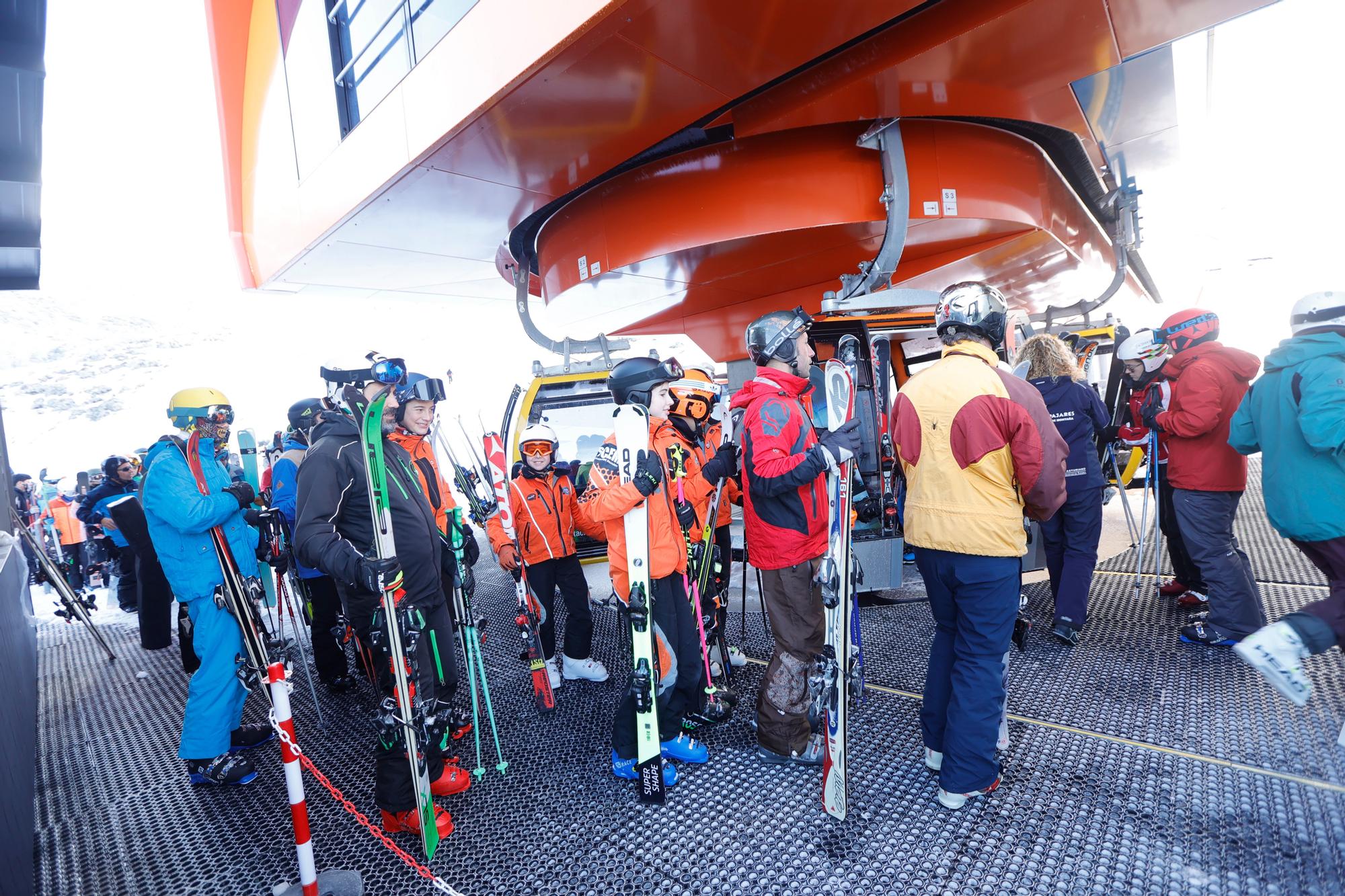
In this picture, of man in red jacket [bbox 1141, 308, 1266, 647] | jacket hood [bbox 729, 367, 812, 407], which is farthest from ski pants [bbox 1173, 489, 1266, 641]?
jacket hood [bbox 729, 367, 812, 407]

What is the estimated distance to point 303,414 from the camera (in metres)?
4.30

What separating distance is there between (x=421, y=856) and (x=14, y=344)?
193ft

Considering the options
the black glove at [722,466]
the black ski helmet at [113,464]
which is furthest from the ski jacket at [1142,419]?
the black ski helmet at [113,464]

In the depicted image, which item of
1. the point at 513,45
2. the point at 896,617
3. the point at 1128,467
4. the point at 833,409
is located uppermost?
the point at 513,45

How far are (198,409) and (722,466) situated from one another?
267cm

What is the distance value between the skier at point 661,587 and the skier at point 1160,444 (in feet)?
10.3

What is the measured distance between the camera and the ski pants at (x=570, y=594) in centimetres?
375

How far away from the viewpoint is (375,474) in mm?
2279

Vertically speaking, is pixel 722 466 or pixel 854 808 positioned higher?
pixel 722 466

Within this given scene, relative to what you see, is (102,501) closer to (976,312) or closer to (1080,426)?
(976,312)

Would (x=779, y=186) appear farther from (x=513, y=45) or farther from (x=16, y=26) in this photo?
(x=16, y=26)

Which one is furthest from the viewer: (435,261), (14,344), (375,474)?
(14,344)

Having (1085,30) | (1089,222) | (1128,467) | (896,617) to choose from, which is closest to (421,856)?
(896,617)

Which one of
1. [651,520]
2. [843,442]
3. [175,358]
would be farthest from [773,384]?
[175,358]
